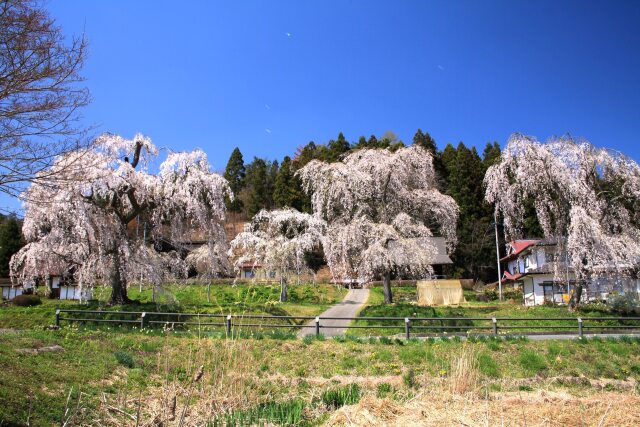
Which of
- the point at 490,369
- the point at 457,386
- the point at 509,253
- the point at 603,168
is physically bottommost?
the point at 490,369

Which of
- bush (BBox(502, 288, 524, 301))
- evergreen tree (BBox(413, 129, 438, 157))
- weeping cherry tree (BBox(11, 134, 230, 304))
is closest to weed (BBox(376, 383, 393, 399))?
weeping cherry tree (BBox(11, 134, 230, 304))

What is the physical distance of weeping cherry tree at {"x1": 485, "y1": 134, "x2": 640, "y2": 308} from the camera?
21.8m

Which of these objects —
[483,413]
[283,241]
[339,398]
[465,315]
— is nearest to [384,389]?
[339,398]

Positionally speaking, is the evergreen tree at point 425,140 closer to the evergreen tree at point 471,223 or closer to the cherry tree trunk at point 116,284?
the evergreen tree at point 471,223

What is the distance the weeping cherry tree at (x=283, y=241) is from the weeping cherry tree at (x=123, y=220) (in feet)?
22.5

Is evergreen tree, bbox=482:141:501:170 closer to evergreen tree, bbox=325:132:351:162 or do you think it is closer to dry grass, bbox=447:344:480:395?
evergreen tree, bbox=325:132:351:162

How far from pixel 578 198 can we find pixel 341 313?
1296 centimetres

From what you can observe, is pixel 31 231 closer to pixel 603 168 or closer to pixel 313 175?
pixel 313 175

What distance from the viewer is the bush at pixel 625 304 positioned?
71.0ft

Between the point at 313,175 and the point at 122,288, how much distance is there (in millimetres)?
12461

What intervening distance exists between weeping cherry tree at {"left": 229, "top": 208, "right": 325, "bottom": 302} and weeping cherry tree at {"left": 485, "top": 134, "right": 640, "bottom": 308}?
1161 cm

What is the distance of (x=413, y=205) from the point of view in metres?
27.4

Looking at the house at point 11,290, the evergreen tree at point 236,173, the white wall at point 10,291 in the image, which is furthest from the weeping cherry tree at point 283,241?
the evergreen tree at point 236,173

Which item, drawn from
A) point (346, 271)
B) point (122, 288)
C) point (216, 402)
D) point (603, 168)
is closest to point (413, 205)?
point (346, 271)
